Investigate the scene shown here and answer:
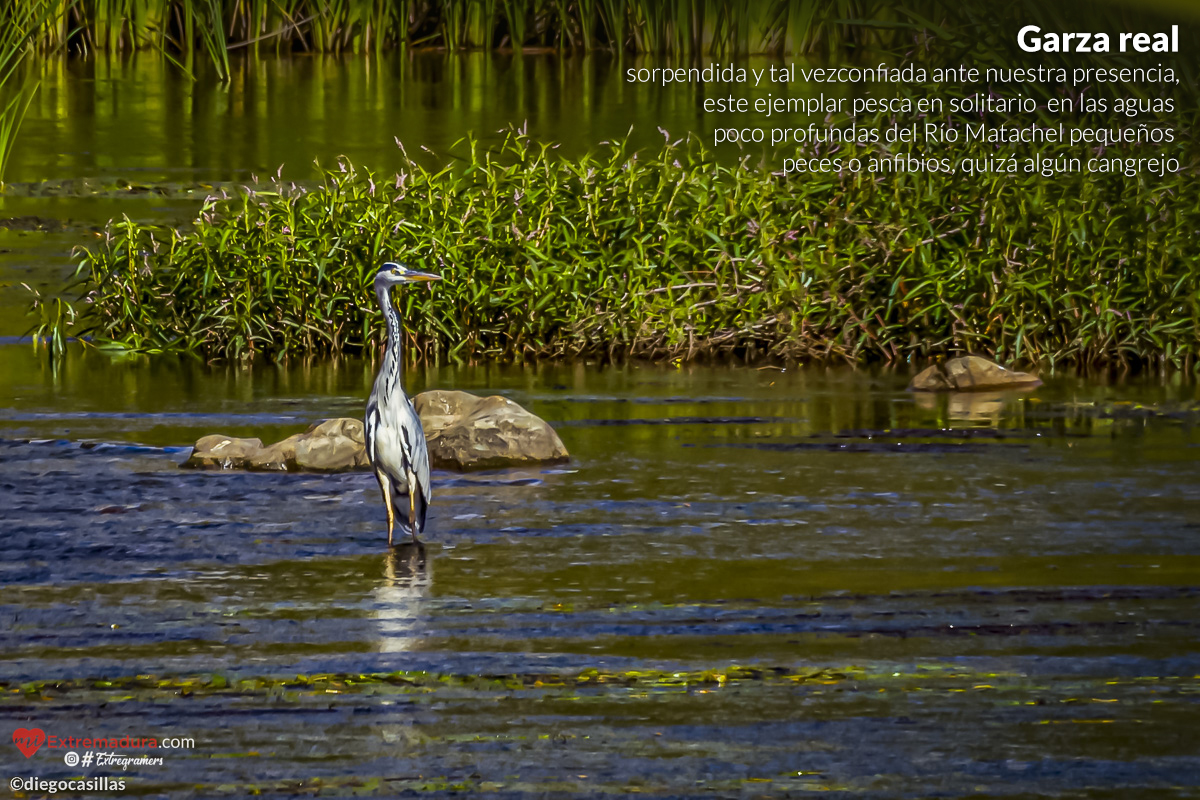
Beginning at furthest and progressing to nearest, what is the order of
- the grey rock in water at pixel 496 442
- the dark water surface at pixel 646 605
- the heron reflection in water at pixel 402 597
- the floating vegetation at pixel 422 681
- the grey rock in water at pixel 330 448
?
1. the grey rock in water at pixel 496 442
2. the grey rock in water at pixel 330 448
3. the heron reflection in water at pixel 402 597
4. the floating vegetation at pixel 422 681
5. the dark water surface at pixel 646 605

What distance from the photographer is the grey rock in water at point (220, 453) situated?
945 cm

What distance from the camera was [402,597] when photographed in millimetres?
7164

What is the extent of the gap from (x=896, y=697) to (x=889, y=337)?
6.81 m

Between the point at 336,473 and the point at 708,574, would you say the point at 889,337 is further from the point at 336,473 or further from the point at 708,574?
the point at 708,574

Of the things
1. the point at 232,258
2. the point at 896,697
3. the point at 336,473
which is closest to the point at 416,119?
the point at 232,258

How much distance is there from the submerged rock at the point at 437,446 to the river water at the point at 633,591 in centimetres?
14

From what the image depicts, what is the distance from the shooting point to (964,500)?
8.85m

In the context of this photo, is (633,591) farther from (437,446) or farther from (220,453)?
(220,453)

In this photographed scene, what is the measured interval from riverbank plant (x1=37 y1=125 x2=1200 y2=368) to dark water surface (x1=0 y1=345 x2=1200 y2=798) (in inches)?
51.5

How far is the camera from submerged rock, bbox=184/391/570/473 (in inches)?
371

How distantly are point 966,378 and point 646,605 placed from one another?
5.01 m

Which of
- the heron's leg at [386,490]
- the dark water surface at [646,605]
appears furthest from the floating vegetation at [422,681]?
the heron's leg at [386,490]

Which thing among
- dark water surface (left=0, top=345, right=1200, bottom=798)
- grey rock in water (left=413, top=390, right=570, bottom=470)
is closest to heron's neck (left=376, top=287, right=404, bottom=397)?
dark water surface (left=0, top=345, right=1200, bottom=798)

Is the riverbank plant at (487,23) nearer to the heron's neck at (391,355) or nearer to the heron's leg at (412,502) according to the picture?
the heron's neck at (391,355)
